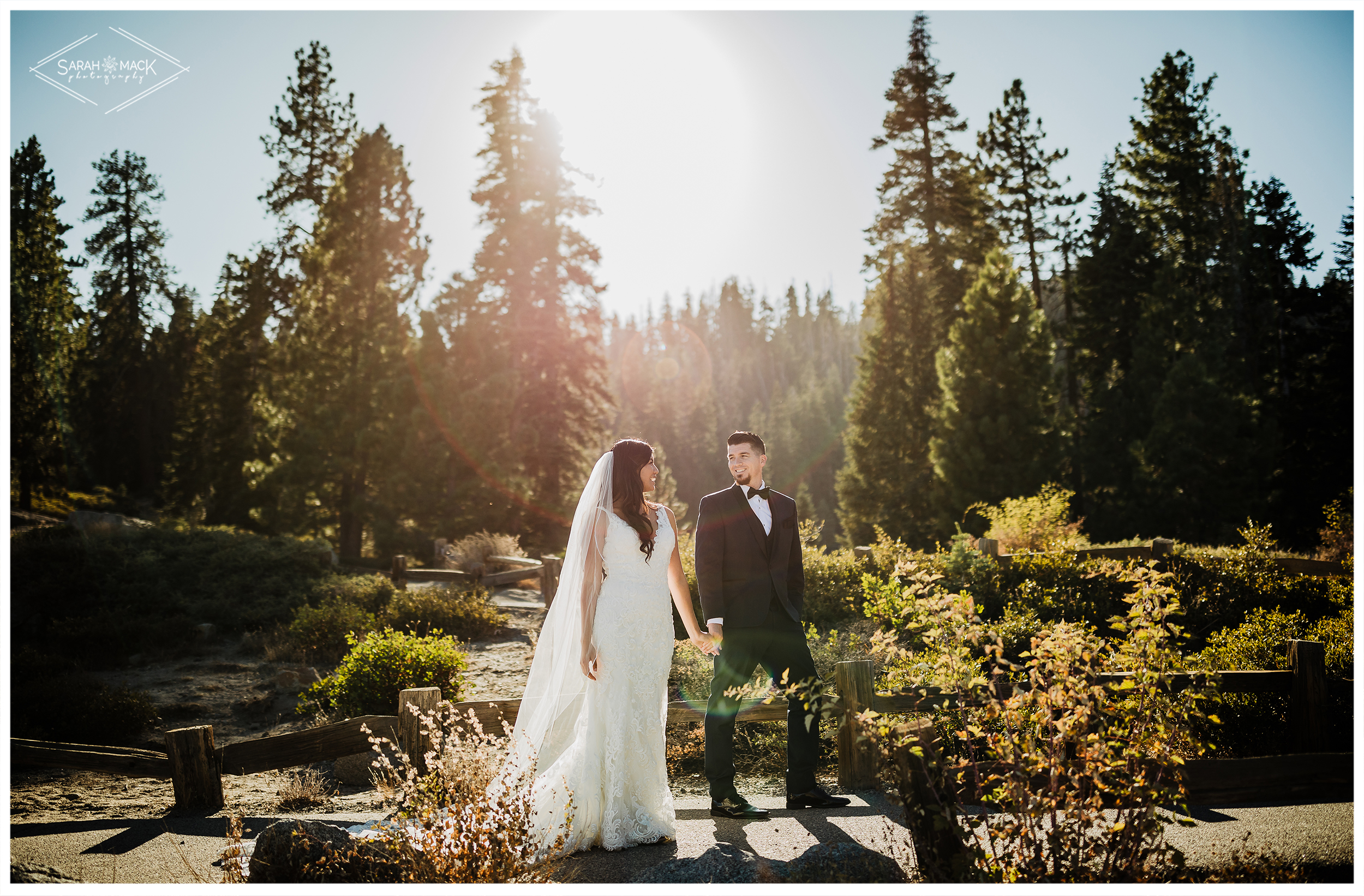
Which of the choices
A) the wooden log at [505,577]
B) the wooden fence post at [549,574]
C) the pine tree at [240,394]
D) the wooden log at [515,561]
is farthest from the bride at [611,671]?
the pine tree at [240,394]

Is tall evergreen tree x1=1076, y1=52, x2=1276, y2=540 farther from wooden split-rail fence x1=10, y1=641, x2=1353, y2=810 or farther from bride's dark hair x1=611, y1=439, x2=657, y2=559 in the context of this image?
bride's dark hair x1=611, y1=439, x2=657, y2=559

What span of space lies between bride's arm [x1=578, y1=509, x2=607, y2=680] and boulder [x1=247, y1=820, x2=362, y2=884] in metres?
1.39

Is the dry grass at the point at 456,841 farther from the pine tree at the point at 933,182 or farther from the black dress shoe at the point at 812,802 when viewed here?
the pine tree at the point at 933,182

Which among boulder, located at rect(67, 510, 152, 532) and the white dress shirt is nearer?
the white dress shirt

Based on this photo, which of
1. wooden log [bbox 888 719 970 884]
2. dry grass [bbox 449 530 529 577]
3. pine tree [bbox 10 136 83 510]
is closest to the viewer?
wooden log [bbox 888 719 970 884]

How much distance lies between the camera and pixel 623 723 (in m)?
4.09

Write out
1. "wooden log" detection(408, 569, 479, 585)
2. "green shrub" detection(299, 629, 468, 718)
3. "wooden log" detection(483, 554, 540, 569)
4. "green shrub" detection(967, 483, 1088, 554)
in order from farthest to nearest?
"wooden log" detection(483, 554, 540, 569)
"wooden log" detection(408, 569, 479, 585)
"green shrub" detection(967, 483, 1088, 554)
"green shrub" detection(299, 629, 468, 718)

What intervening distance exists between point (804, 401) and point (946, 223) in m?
35.7

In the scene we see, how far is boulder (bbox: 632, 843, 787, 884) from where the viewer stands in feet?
11.2

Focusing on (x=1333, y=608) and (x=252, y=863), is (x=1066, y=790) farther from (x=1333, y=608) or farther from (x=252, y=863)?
(x=1333, y=608)

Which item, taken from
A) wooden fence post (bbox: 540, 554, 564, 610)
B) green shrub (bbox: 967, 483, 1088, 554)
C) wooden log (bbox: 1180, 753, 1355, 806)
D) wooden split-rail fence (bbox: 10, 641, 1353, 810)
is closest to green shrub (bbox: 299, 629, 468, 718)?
wooden split-rail fence (bbox: 10, 641, 1353, 810)

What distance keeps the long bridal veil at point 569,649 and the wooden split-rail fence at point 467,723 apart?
37 cm

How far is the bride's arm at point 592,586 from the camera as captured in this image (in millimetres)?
4086

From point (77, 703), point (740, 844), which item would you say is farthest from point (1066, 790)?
point (77, 703)
